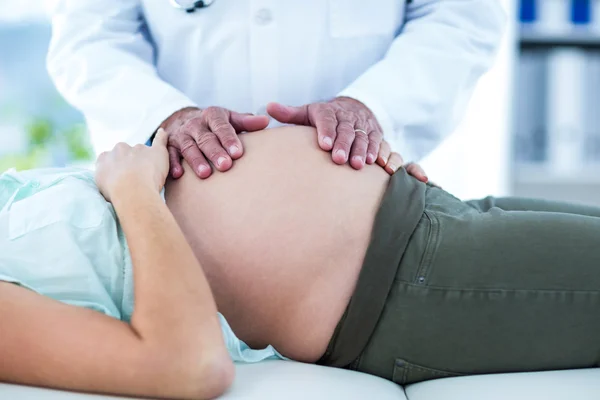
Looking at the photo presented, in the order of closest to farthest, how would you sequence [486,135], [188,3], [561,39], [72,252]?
[72,252] < [188,3] < [486,135] < [561,39]

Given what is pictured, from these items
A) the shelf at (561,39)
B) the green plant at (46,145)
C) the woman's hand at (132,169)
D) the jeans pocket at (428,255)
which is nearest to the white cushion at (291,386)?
the jeans pocket at (428,255)

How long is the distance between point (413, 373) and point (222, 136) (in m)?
0.48

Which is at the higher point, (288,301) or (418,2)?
(418,2)

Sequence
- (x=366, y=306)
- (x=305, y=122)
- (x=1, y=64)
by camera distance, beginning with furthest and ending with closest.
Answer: (x=1, y=64)
(x=305, y=122)
(x=366, y=306)

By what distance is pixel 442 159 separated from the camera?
285cm

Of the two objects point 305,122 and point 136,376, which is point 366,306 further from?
point 305,122

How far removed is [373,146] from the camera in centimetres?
116

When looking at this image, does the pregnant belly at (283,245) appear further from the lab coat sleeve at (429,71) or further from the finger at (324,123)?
the lab coat sleeve at (429,71)

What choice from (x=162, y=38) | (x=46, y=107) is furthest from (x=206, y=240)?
(x=46, y=107)

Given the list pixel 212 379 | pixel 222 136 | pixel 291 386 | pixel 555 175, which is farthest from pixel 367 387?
pixel 555 175

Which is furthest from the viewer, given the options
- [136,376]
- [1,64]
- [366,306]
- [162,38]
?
[1,64]

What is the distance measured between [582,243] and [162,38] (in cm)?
107

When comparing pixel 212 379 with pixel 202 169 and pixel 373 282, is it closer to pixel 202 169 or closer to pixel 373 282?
pixel 373 282

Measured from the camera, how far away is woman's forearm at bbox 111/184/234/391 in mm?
809
